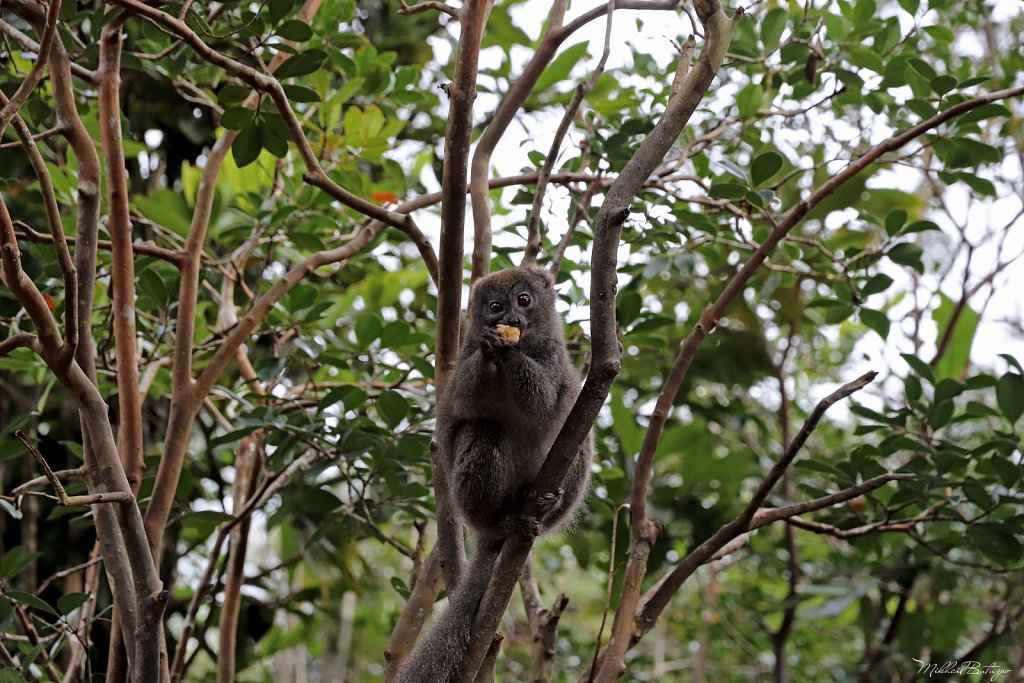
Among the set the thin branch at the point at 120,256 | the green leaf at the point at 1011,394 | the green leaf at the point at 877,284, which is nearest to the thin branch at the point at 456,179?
the thin branch at the point at 120,256

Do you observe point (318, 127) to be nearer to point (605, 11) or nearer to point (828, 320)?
point (605, 11)

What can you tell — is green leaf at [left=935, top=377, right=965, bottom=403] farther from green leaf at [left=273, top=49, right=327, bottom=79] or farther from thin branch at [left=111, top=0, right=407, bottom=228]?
green leaf at [left=273, top=49, right=327, bottom=79]

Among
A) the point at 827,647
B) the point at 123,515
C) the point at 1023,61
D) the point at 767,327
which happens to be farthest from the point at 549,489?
the point at 827,647

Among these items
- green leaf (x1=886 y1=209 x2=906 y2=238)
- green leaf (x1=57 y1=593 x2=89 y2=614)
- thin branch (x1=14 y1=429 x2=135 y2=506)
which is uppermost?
green leaf (x1=886 y1=209 x2=906 y2=238)

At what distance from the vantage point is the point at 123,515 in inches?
A: 126

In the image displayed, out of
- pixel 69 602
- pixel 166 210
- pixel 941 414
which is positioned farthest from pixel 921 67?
pixel 69 602

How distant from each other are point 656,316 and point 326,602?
3.47 meters

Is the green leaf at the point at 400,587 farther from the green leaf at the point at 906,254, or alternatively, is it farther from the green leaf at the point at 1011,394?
the green leaf at the point at 1011,394

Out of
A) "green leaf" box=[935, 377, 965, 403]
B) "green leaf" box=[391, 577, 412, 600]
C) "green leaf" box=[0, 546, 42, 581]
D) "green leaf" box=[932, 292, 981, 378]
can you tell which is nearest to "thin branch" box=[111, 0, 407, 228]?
"green leaf" box=[391, 577, 412, 600]

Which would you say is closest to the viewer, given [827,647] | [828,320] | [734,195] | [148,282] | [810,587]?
[734,195]

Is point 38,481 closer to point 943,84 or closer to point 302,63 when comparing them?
point 302,63

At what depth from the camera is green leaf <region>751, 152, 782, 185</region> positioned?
4.05 meters

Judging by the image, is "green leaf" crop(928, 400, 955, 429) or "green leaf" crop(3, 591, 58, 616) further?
"green leaf" crop(928, 400, 955, 429)

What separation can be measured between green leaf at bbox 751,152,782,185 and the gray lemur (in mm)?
1056
